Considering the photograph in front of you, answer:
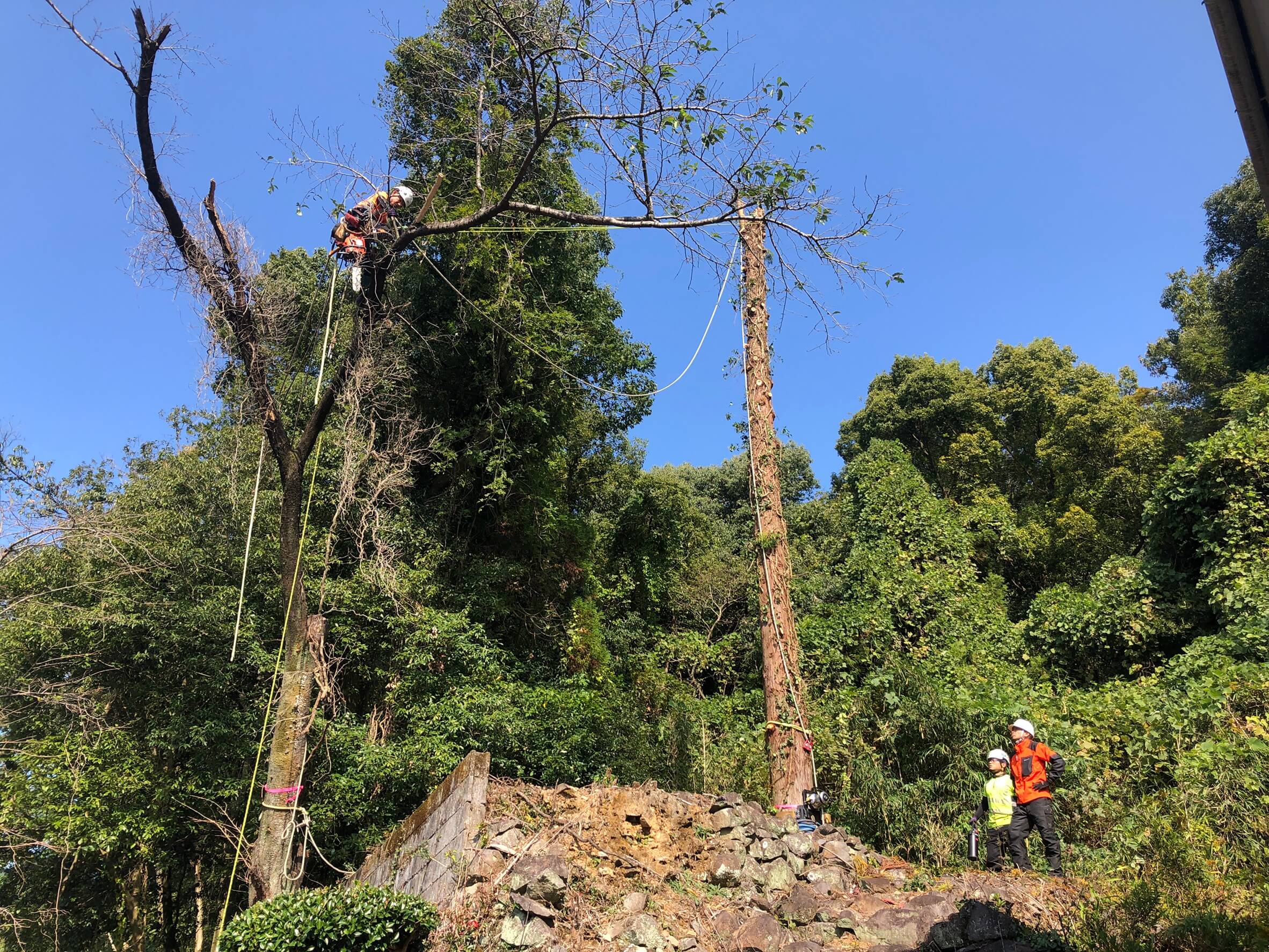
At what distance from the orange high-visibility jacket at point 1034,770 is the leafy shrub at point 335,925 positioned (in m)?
4.60

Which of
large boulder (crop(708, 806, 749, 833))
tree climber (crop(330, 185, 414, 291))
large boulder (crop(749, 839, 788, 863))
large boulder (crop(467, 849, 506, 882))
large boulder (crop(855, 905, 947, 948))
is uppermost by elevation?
tree climber (crop(330, 185, 414, 291))

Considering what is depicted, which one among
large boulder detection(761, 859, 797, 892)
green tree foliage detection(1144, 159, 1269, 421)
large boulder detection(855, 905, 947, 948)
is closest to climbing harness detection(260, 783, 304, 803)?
large boulder detection(761, 859, 797, 892)

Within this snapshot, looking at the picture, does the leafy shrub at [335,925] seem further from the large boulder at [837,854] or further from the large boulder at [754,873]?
the large boulder at [837,854]

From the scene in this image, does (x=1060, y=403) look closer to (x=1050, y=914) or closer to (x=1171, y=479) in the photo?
(x=1171, y=479)

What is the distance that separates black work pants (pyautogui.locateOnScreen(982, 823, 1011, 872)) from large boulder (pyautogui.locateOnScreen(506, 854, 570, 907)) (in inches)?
133

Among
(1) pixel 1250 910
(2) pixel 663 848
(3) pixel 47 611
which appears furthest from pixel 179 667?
(1) pixel 1250 910

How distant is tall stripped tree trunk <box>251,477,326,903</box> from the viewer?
221 inches

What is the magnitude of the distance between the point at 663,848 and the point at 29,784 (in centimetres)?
840

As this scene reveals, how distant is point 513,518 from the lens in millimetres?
11695

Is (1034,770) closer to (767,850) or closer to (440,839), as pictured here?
(767,850)

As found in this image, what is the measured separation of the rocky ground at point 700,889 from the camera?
4395 millimetres

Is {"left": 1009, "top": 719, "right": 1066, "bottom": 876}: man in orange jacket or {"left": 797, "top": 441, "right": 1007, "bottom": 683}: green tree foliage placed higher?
{"left": 797, "top": 441, "right": 1007, "bottom": 683}: green tree foliage

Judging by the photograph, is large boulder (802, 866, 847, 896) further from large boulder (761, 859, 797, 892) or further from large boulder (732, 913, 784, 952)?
large boulder (732, 913, 784, 952)

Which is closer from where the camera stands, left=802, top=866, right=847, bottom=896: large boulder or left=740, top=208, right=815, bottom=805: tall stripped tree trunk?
left=802, top=866, right=847, bottom=896: large boulder
